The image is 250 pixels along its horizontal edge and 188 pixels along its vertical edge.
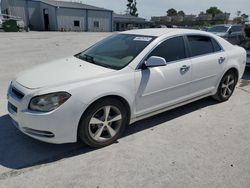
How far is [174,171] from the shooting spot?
2.67 meters

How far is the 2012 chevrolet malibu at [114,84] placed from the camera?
2.67 m

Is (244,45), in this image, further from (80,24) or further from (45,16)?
(45,16)

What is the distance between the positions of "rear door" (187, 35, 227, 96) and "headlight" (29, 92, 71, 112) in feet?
7.70

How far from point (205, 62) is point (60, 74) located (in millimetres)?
2584

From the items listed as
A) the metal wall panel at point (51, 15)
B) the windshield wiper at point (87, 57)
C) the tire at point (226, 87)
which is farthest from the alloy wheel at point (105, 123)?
the metal wall panel at point (51, 15)

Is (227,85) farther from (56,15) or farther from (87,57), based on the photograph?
(56,15)

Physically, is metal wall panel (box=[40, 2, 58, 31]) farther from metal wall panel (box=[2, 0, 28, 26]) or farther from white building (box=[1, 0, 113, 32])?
metal wall panel (box=[2, 0, 28, 26])

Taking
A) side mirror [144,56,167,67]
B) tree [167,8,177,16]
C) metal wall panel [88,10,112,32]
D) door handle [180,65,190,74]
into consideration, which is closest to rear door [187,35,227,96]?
door handle [180,65,190,74]

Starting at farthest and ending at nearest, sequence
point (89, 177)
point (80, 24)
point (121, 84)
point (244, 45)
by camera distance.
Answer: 1. point (80, 24)
2. point (244, 45)
3. point (121, 84)
4. point (89, 177)

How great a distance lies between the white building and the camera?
3666 centimetres

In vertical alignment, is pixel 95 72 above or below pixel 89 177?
above

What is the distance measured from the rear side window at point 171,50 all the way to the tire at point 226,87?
4.53ft

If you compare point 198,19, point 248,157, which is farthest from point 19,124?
point 198,19

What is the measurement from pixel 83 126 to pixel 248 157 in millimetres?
2233
